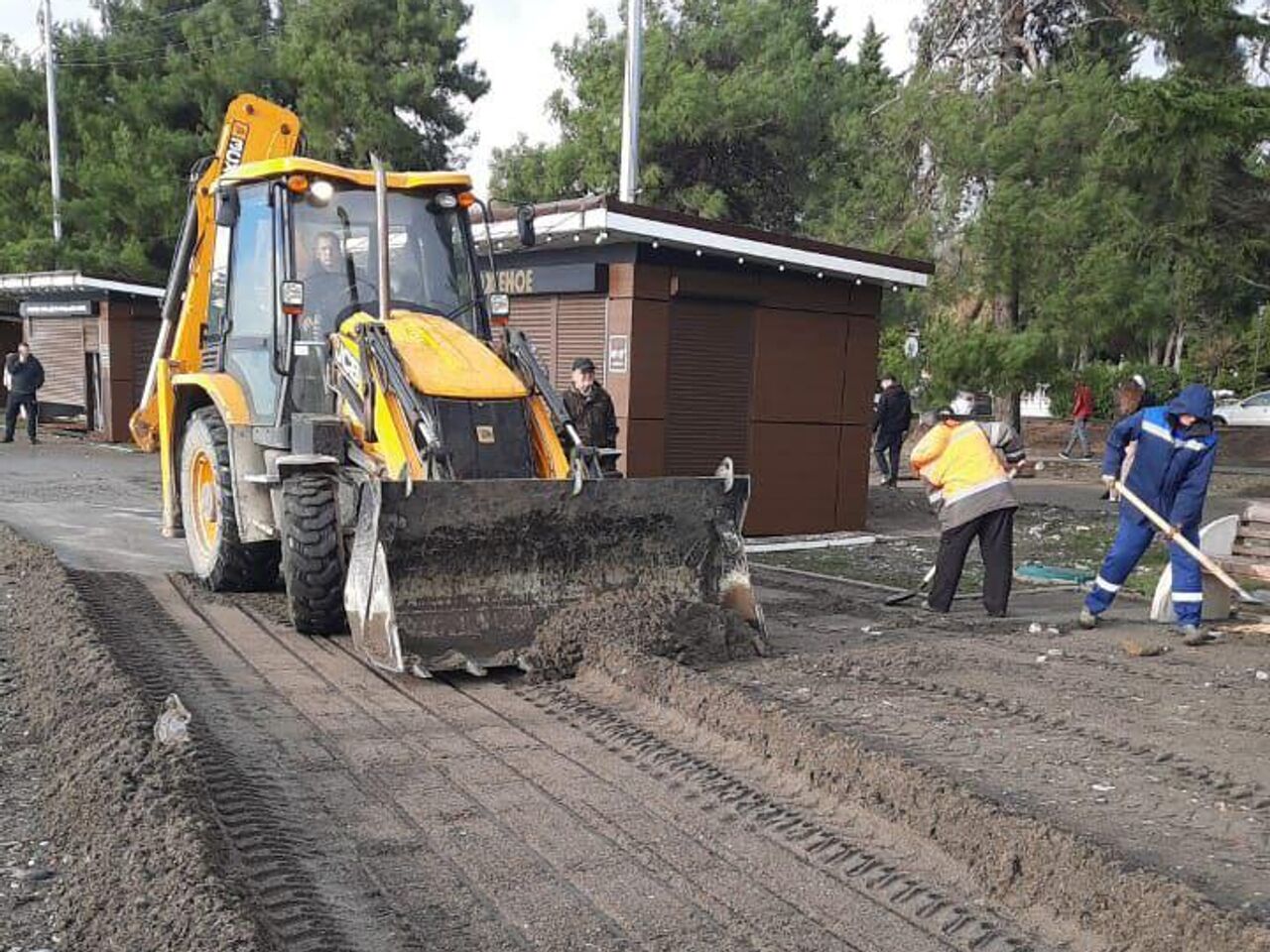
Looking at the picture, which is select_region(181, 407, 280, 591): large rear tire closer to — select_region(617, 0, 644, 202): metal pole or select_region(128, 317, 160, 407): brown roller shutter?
select_region(617, 0, 644, 202): metal pole

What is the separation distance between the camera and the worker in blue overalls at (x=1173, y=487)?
7461 millimetres

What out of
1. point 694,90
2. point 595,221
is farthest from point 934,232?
point 595,221

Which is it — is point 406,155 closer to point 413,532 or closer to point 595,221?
point 595,221

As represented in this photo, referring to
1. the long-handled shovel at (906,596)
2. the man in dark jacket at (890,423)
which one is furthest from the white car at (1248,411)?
the long-handled shovel at (906,596)

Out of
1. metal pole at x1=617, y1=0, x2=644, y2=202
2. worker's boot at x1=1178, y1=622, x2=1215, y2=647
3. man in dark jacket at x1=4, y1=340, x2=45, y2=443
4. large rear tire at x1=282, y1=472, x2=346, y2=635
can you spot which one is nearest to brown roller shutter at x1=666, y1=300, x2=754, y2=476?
metal pole at x1=617, y1=0, x2=644, y2=202

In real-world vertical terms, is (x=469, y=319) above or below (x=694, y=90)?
below

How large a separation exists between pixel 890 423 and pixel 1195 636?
10658 millimetres

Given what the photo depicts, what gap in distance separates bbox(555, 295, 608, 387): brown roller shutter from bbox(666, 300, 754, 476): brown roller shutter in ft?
2.28

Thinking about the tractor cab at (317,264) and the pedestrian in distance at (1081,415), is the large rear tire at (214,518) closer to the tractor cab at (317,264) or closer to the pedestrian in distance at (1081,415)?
the tractor cab at (317,264)

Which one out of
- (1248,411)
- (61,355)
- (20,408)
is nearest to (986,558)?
(20,408)

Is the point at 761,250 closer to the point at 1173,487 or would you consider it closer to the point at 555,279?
the point at 555,279

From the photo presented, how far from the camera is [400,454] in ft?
20.8

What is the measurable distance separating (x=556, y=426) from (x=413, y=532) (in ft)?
4.42

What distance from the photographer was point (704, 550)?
22.0ft
